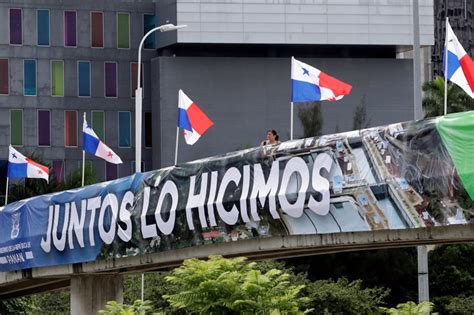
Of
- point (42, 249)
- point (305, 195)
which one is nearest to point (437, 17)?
point (42, 249)

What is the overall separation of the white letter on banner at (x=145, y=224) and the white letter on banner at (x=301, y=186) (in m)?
5.02

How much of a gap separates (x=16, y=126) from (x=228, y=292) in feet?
206

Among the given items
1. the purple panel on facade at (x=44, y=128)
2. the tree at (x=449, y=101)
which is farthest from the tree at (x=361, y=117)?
the purple panel on facade at (x=44, y=128)

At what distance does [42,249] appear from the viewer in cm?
3772

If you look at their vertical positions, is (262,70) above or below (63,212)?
above

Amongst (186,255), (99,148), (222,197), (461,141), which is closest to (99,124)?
(99,148)

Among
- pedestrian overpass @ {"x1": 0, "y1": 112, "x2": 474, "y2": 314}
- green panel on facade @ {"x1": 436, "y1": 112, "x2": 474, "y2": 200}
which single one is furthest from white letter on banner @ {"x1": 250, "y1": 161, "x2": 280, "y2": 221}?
green panel on facade @ {"x1": 436, "y1": 112, "x2": 474, "y2": 200}

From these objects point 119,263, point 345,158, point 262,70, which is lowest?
point 119,263

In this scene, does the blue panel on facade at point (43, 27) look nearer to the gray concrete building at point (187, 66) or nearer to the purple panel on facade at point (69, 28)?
the gray concrete building at point (187, 66)

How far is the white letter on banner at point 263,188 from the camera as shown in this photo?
28.5 meters

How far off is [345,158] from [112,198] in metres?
8.84

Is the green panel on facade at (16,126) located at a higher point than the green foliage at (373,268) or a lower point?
higher

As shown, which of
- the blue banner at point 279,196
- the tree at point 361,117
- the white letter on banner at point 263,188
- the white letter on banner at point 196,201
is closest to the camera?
the blue banner at point 279,196

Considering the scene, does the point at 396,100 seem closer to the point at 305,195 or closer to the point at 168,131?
the point at 168,131
